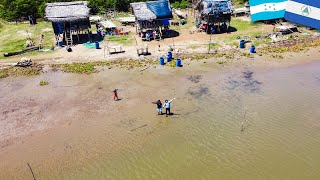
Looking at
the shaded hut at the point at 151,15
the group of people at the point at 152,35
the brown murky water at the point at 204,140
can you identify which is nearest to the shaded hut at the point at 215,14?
the shaded hut at the point at 151,15

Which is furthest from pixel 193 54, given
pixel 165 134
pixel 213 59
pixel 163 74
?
pixel 165 134

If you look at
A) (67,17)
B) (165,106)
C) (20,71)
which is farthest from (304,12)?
(20,71)

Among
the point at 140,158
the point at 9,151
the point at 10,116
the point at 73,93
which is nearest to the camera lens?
the point at 140,158

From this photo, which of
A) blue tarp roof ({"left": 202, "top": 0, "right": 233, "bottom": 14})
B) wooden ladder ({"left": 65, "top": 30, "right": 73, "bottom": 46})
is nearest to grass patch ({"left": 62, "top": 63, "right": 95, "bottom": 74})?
wooden ladder ({"left": 65, "top": 30, "right": 73, "bottom": 46})

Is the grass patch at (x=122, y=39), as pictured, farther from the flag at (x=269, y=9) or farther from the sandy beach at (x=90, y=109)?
the flag at (x=269, y=9)

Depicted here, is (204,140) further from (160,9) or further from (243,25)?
(243,25)

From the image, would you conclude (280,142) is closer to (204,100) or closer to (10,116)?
(204,100)
